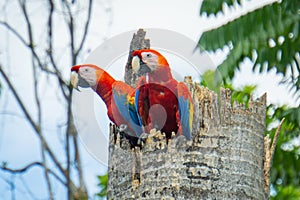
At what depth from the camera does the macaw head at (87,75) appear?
3.47 meters

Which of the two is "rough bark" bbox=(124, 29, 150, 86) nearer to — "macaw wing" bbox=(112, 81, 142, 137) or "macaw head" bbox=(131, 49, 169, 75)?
"macaw wing" bbox=(112, 81, 142, 137)

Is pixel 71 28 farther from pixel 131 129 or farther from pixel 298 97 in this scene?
pixel 131 129

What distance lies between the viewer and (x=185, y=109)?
3.16 metres

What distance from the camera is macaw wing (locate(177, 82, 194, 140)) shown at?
3.11 m

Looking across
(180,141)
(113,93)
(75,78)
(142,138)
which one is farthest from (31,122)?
(180,141)

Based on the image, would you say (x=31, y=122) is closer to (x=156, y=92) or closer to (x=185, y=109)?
(x=156, y=92)

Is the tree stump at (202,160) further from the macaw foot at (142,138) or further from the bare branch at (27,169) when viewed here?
the bare branch at (27,169)

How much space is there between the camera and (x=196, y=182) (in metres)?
3.05

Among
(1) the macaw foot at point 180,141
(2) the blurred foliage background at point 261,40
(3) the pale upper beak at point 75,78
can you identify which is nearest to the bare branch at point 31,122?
(2) the blurred foliage background at point 261,40

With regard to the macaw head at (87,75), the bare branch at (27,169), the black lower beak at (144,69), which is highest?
the bare branch at (27,169)

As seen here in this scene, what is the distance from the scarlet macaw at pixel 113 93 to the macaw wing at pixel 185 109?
7.3 inches

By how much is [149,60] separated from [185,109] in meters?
0.24

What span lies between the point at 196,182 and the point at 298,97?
346 cm

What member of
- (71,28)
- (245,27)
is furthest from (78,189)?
(245,27)
